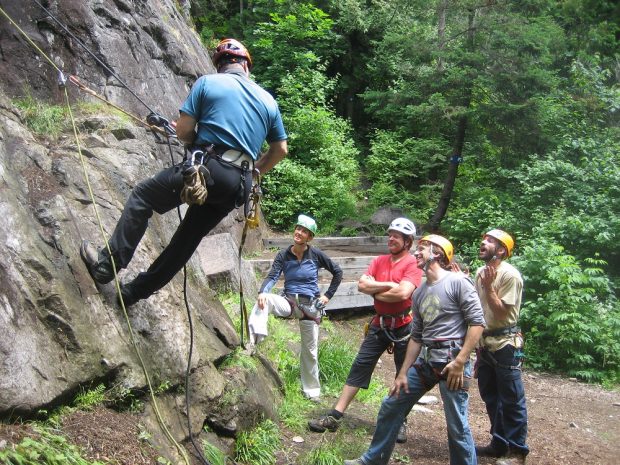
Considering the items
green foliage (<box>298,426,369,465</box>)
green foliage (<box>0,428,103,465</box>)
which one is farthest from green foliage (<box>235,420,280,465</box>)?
green foliage (<box>0,428,103,465</box>)

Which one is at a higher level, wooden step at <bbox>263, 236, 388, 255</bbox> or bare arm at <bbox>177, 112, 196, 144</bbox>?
bare arm at <bbox>177, 112, 196, 144</bbox>

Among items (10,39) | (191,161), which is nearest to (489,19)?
(10,39)

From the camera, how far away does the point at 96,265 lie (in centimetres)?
475

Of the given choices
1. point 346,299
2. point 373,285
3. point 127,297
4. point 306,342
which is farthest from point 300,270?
point 346,299

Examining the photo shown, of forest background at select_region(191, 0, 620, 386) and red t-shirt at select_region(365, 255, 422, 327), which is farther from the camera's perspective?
forest background at select_region(191, 0, 620, 386)

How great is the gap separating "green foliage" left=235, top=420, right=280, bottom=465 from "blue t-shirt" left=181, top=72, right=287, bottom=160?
256 centimetres

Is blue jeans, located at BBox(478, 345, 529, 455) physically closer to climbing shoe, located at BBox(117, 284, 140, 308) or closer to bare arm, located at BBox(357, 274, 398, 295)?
bare arm, located at BBox(357, 274, 398, 295)

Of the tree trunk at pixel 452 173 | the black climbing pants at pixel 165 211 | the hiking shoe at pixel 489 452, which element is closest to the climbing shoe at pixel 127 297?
the black climbing pants at pixel 165 211

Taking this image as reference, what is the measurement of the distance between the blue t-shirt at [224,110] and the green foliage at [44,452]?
2246 mm

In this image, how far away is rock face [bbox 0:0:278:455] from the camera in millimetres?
4129

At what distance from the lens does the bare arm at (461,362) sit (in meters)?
4.76

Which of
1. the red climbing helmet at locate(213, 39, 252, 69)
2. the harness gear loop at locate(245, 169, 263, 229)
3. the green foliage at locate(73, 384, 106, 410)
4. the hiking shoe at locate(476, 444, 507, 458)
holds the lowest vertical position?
the hiking shoe at locate(476, 444, 507, 458)

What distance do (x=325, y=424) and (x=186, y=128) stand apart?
136 inches

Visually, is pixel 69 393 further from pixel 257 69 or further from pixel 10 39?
pixel 257 69
